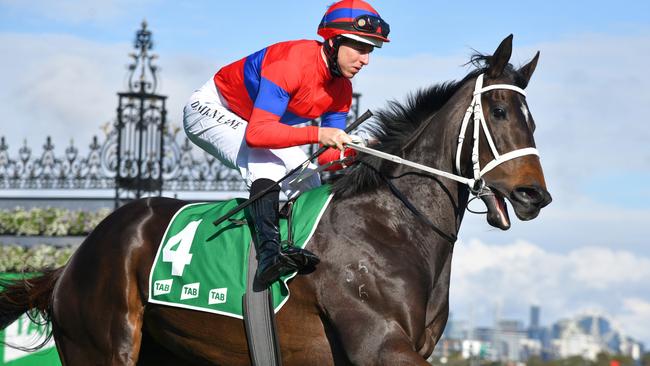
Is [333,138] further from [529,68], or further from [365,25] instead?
[529,68]

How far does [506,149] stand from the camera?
5.02 meters

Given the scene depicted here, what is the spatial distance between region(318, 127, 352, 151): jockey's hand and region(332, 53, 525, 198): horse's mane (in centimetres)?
27

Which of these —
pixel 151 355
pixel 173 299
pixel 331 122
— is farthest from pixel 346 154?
pixel 151 355

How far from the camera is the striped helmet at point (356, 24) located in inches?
212

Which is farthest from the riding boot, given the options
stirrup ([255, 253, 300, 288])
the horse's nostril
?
the horse's nostril

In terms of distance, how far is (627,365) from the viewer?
17703mm

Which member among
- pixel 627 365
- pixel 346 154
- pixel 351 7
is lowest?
pixel 627 365

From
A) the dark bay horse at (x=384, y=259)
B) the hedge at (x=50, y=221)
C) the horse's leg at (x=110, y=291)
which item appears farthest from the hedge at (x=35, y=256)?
the dark bay horse at (x=384, y=259)

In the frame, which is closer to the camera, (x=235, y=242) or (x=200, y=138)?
(x=235, y=242)

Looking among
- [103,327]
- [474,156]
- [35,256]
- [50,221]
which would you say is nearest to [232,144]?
[103,327]

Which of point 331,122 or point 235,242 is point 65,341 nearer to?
point 235,242

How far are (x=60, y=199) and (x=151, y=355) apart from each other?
8132 mm

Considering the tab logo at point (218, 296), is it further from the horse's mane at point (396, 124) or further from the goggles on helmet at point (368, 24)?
the goggles on helmet at point (368, 24)

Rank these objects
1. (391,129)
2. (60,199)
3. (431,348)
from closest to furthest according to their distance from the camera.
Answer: (431,348) → (391,129) → (60,199)
